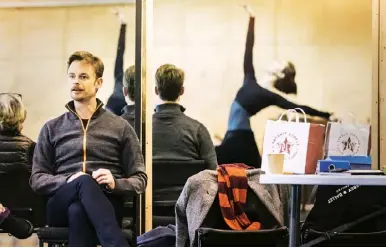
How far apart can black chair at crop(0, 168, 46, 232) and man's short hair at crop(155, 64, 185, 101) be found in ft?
3.25

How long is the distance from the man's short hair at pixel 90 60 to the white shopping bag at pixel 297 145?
52.5 inches

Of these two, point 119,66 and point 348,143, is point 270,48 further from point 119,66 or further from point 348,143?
point 119,66

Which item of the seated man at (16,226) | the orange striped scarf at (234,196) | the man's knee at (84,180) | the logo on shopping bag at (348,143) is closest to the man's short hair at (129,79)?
the man's knee at (84,180)

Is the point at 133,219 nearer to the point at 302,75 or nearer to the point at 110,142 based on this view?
the point at 110,142

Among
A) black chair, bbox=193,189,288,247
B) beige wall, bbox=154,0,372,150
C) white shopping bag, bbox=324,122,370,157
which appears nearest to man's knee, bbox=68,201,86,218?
black chair, bbox=193,189,288,247

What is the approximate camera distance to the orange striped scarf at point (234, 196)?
296 cm

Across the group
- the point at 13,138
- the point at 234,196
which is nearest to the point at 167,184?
the point at 234,196

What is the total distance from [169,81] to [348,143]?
3.86ft

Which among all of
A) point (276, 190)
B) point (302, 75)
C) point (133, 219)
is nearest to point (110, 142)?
point (133, 219)

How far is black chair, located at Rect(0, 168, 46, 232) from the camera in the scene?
3.60 meters

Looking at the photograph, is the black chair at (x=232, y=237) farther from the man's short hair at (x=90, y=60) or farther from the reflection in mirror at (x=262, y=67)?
the man's short hair at (x=90, y=60)

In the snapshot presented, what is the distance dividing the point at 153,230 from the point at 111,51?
1.13 metres

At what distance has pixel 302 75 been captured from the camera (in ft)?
12.0

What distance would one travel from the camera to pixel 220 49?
12.1 ft
